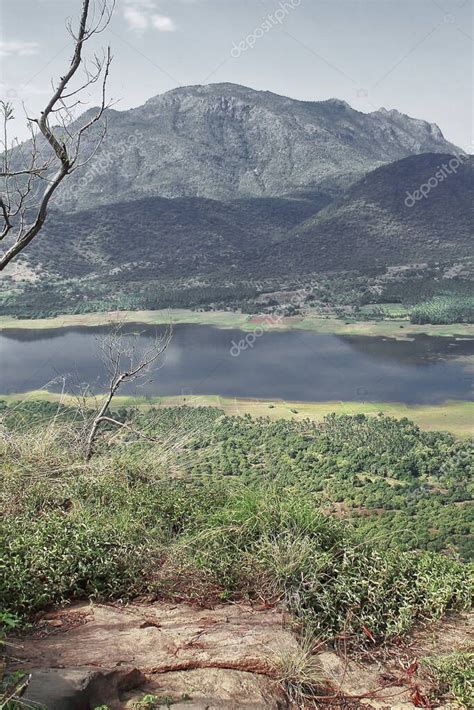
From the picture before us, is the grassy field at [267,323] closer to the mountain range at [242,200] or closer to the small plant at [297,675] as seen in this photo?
the mountain range at [242,200]

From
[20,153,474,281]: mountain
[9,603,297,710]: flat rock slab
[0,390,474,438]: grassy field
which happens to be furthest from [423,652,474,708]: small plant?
[20,153,474,281]: mountain

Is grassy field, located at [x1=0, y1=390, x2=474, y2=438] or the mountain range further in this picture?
the mountain range

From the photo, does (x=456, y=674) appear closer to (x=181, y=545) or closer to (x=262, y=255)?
(x=181, y=545)

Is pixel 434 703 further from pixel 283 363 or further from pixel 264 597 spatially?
pixel 283 363

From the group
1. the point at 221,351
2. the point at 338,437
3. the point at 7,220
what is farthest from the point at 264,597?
the point at 221,351

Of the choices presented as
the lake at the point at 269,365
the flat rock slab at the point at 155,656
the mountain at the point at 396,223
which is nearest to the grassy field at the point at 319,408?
the lake at the point at 269,365

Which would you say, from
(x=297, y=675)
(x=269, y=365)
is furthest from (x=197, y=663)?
(x=269, y=365)

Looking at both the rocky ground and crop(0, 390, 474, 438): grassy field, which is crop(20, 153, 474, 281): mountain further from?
the rocky ground
